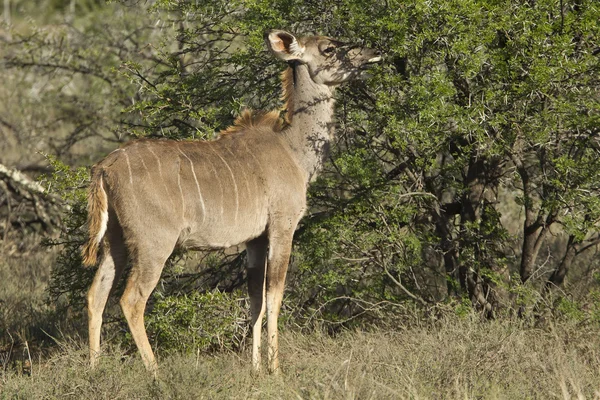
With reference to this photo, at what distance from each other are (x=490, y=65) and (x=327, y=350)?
5.99 ft

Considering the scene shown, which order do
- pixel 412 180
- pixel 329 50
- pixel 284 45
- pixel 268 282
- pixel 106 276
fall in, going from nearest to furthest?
pixel 106 276 < pixel 268 282 < pixel 284 45 < pixel 329 50 < pixel 412 180

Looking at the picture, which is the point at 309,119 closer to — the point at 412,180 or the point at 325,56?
the point at 325,56

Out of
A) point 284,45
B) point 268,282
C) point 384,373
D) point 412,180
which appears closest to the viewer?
point 384,373

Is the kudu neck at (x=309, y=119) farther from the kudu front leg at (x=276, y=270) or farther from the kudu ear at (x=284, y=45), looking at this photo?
the kudu front leg at (x=276, y=270)

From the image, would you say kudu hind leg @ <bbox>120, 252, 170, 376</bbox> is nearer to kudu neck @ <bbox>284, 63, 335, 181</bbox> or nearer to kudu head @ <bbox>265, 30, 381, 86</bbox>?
kudu neck @ <bbox>284, 63, 335, 181</bbox>

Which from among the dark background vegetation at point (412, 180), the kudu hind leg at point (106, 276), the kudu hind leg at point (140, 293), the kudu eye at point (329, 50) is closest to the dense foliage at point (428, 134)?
the dark background vegetation at point (412, 180)

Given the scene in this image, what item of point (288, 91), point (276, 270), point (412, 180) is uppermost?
point (288, 91)

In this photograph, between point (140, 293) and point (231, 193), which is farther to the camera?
point (231, 193)

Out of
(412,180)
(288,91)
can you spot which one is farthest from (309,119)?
(412,180)

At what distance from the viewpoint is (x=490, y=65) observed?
4.92 m

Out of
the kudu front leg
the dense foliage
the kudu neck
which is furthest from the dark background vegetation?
the kudu front leg

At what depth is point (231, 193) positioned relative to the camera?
15.7 feet

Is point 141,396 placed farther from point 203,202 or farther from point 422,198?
point 422,198

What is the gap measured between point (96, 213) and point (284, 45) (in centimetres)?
150
